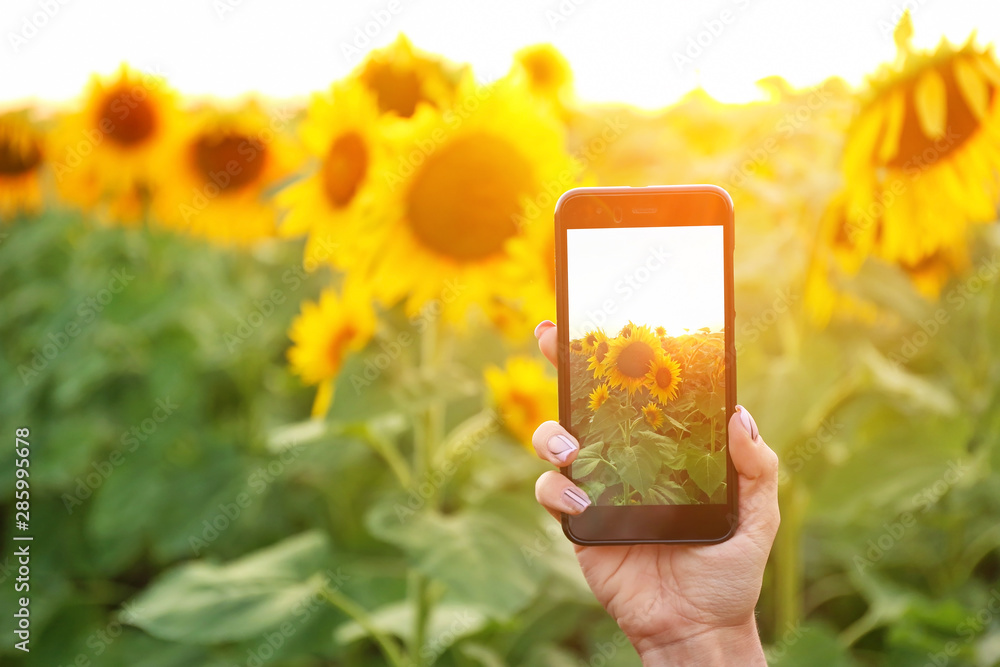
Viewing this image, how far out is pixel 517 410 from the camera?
128cm

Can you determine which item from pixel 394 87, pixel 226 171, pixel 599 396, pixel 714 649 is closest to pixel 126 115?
pixel 226 171

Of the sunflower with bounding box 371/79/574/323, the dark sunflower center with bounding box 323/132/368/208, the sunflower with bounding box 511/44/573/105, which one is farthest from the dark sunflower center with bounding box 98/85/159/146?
the sunflower with bounding box 371/79/574/323

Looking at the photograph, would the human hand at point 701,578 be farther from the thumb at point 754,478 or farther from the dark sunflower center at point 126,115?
the dark sunflower center at point 126,115

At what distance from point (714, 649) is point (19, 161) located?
254 centimetres

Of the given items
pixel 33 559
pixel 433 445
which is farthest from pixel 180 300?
pixel 433 445

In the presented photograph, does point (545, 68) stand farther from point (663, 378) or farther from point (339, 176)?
point (663, 378)

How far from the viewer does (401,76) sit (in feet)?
4.55

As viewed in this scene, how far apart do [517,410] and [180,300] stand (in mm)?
1024

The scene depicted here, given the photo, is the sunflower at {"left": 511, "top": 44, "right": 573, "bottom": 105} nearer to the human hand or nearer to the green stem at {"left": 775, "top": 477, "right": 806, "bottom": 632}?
the green stem at {"left": 775, "top": 477, "right": 806, "bottom": 632}

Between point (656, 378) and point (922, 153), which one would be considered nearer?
point (656, 378)

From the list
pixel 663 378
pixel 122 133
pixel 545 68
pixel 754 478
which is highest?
pixel 545 68

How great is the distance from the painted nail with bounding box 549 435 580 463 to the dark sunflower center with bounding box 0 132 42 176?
7.56ft

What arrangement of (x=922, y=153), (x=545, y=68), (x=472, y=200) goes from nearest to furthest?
(x=922, y=153) → (x=472, y=200) → (x=545, y=68)

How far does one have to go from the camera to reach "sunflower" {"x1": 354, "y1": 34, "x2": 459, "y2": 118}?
1366 mm
